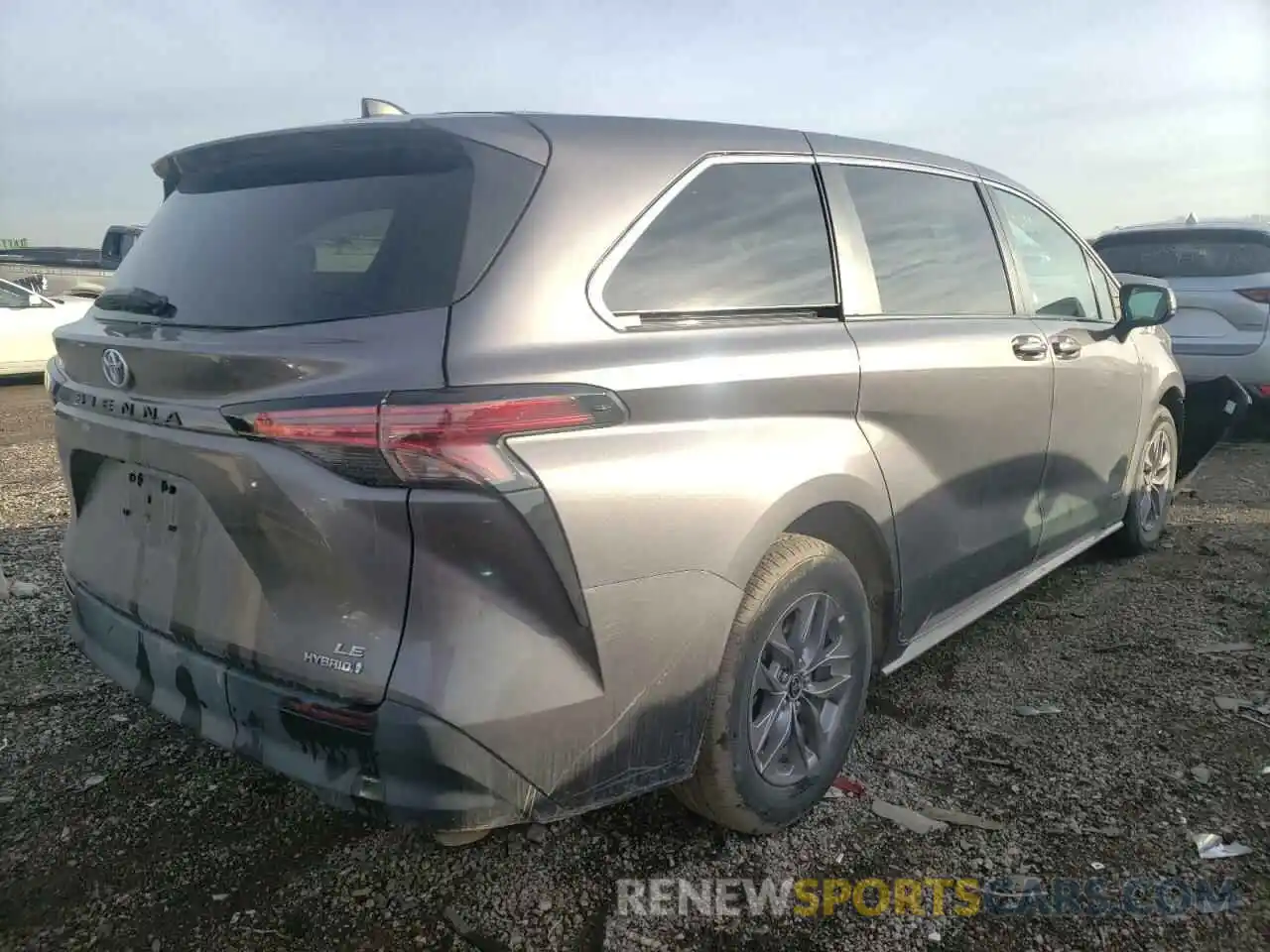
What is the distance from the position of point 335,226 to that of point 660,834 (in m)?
1.69

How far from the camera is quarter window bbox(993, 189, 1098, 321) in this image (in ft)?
11.6

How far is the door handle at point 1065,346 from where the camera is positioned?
3439 mm

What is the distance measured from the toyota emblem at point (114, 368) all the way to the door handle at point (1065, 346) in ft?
9.77

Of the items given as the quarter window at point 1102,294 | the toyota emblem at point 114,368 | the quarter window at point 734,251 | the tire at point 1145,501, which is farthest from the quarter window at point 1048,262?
the toyota emblem at point 114,368

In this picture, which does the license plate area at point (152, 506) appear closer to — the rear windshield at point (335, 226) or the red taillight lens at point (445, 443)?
A: the rear windshield at point (335, 226)

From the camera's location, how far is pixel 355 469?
1.70m

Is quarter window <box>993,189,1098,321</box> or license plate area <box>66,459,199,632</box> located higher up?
quarter window <box>993,189,1098,321</box>

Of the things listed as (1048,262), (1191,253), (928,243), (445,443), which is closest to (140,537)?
(445,443)

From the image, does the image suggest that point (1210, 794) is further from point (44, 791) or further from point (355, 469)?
point (44, 791)

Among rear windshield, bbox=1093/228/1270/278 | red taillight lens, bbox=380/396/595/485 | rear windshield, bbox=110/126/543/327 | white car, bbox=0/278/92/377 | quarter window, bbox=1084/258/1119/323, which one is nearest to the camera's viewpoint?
red taillight lens, bbox=380/396/595/485

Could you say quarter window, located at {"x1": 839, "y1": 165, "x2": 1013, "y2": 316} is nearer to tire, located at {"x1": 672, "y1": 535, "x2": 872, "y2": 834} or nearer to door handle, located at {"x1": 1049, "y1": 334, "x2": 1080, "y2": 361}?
door handle, located at {"x1": 1049, "y1": 334, "x2": 1080, "y2": 361}

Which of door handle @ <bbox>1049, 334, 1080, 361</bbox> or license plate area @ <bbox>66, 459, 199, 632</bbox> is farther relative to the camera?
door handle @ <bbox>1049, 334, 1080, 361</bbox>

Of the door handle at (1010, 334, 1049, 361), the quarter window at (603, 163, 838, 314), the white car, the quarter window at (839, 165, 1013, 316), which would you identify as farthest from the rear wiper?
the white car

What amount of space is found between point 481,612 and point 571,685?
25 centimetres
